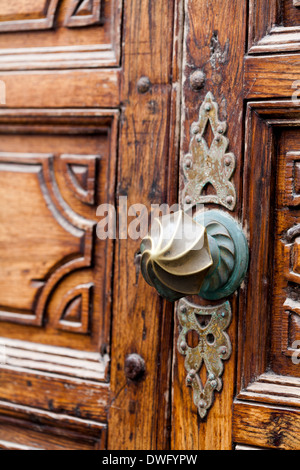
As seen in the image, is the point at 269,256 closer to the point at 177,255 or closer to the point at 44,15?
the point at 177,255

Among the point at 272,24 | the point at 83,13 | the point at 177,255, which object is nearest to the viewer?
the point at 177,255

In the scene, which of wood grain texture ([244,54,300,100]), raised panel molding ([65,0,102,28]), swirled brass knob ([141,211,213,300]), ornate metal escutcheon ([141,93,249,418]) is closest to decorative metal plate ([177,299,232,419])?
ornate metal escutcheon ([141,93,249,418])

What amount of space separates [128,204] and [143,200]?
23 mm

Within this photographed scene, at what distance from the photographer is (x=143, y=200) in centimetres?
67

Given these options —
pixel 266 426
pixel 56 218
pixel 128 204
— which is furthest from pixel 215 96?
pixel 266 426

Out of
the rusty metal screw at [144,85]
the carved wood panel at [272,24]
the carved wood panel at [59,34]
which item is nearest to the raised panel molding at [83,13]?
the carved wood panel at [59,34]

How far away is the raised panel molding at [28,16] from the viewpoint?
0.73 meters

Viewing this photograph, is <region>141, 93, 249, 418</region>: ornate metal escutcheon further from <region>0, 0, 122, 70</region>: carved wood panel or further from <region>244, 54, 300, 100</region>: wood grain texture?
<region>0, 0, 122, 70</region>: carved wood panel

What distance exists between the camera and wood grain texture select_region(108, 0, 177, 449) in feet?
2.15

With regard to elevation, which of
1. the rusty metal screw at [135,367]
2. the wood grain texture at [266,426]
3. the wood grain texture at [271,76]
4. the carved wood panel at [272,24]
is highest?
the carved wood panel at [272,24]

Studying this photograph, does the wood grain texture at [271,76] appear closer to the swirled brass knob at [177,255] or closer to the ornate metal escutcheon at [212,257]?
the ornate metal escutcheon at [212,257]

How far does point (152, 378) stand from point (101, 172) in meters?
0.29
